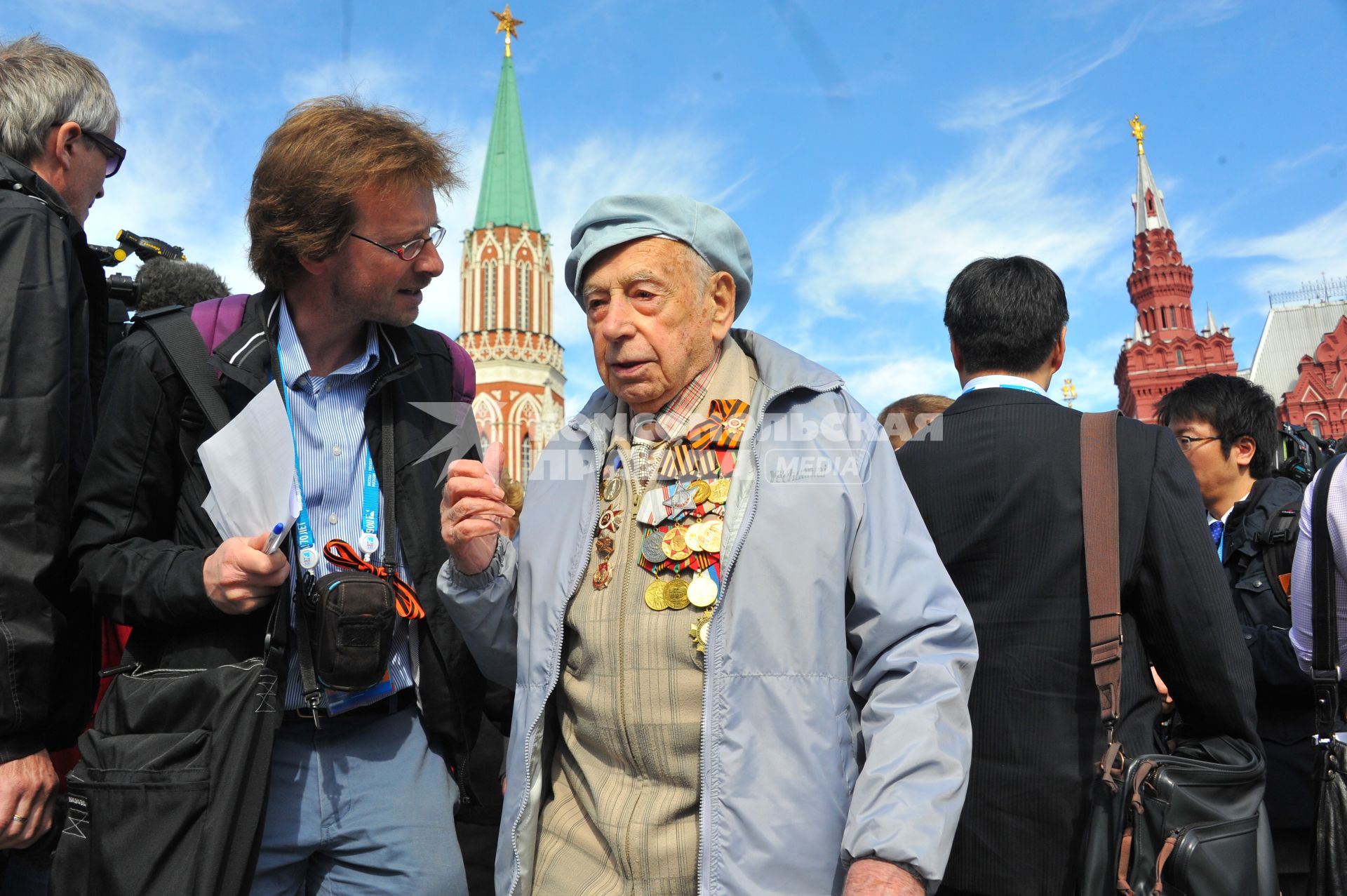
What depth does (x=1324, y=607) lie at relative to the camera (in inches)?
99.7

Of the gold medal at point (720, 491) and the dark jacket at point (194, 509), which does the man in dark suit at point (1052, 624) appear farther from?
the dark jacket at point (194, 509)

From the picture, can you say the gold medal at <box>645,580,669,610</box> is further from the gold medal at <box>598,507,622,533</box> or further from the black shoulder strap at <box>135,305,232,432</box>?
the black shoulder strap at <box>135,305,232,432</box>

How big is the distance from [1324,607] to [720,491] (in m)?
1.76

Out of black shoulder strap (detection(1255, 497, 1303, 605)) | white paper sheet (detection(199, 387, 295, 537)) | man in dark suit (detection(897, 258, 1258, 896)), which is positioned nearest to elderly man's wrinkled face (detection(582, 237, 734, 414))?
white paper sheet (detection(199, 387, 295, 537))

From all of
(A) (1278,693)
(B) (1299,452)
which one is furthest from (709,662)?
(B) (1299,452)

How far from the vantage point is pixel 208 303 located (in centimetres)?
218

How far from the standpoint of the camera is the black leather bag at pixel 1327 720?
2.36 meters

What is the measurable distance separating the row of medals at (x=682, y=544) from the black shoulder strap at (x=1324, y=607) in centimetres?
171

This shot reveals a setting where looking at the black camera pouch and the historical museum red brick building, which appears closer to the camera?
the black camera pouch

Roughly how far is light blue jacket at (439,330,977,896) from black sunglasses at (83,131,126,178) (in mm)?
1457

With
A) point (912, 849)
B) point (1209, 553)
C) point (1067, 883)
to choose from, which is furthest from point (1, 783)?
point (1209, 553)

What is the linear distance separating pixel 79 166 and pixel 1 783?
1.46m

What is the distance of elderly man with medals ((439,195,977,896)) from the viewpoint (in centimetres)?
164

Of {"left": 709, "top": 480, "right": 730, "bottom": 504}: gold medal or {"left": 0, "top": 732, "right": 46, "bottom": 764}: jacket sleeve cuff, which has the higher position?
{"left": 709, "top": 480, "right": 730, "bottom": 504}: gold medal
